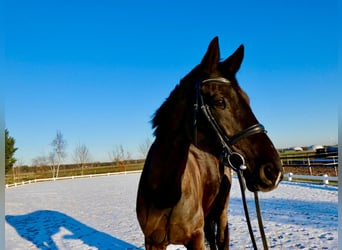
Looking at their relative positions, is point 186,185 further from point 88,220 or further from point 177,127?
point 88,220

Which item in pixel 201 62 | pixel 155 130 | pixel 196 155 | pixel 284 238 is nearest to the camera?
pixel 201 62

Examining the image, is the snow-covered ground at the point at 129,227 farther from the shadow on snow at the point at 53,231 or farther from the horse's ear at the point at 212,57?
the horse's ear at the point at 212,57

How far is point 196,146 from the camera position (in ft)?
5.89

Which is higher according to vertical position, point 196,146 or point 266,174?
point 196,146

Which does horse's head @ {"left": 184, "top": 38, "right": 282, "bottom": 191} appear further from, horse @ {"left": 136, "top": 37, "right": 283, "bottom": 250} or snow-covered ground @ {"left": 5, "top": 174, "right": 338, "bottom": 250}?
snow-covered ground @ {"left": 5, "top": 174, "right": 338, "bottom": 250}

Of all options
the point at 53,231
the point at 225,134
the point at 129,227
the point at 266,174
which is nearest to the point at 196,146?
the point at 225,134

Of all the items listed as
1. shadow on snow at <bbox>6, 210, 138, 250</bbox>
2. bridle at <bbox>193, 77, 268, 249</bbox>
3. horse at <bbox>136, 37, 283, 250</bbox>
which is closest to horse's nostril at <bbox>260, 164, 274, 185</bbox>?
horse at <bbox>136, 37, 283, 250</bbox>

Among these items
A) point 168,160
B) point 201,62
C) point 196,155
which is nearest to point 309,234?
point 196,155

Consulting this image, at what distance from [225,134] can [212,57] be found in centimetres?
55

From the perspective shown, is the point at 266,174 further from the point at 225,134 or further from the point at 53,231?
the point at 53,231

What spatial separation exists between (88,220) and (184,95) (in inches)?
281

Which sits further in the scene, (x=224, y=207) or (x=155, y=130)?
(x=224, y=207)

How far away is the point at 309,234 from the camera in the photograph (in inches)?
199

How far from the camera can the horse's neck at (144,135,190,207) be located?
203cm
